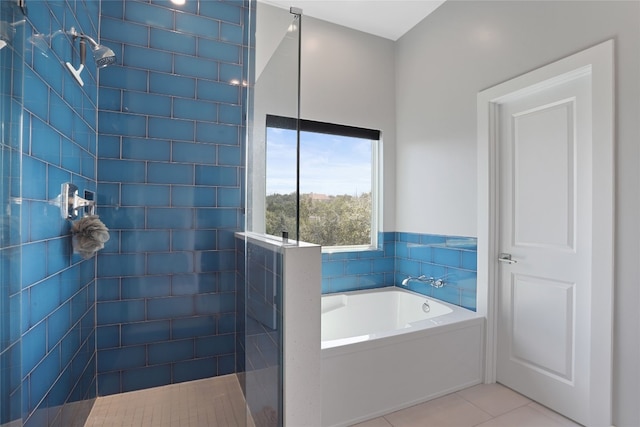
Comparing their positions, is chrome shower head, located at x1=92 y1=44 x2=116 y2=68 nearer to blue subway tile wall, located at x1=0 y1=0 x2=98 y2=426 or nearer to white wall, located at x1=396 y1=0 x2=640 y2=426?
blue subway tile wall, located at x1=0 y1=0 x2=98 y2=426

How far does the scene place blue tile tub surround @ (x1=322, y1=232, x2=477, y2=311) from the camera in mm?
2418

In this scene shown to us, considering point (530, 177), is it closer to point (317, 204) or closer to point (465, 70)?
point (465, 70)

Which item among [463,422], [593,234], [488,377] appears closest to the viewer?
[593,234]

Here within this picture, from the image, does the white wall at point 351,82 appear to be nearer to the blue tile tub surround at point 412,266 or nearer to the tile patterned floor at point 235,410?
the blue tile tub surround at point 412,266

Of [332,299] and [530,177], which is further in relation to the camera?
[332,299]

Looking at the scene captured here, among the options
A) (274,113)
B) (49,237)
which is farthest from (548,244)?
(49,237)

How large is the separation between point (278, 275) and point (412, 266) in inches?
75.1

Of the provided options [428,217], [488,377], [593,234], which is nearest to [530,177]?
[593,234]

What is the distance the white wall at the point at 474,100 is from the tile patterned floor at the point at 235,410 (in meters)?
0.50

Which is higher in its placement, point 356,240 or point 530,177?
point 530,177

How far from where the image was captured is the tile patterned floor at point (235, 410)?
1.78m

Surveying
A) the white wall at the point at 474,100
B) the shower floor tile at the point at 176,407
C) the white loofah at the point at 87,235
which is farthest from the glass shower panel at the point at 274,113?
the white wall at the point at 474,100

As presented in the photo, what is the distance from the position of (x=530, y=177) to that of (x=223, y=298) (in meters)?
2.31

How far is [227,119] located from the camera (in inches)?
91.1
